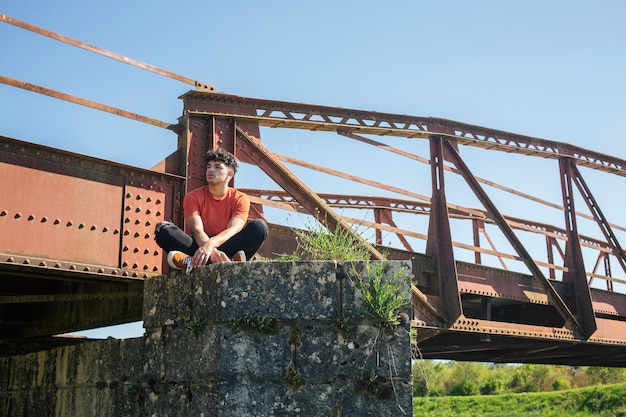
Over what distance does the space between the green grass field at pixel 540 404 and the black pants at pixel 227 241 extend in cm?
2275

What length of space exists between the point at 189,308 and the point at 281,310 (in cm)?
80

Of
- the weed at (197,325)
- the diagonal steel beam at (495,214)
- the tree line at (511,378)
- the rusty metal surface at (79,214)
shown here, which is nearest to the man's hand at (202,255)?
the weed at (197,325)

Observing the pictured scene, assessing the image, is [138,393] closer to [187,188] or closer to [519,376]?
[187,188]

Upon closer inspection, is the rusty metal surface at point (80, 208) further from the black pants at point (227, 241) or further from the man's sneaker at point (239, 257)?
the man's sneaker at point (239, 257)

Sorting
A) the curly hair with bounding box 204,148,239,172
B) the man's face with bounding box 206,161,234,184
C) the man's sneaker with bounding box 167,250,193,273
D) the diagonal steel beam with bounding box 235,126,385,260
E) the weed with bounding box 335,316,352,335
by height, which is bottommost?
the weed with bounding box 335,316,352,335

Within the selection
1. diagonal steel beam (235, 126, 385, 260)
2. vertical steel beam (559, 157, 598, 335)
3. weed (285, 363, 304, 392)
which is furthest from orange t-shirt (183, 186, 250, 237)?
vertical steel beam (559, 157, 598, 335)

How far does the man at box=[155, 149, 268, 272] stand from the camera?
616 centimetres

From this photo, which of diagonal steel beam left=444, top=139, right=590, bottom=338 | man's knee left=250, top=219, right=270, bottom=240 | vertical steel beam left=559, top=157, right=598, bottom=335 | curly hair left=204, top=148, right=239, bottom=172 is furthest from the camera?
vertical steel beam left=559, top=157, right=598, bottom=335

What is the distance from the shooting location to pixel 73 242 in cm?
717

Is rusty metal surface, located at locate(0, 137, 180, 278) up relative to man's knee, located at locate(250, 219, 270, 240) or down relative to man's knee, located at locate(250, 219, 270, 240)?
up

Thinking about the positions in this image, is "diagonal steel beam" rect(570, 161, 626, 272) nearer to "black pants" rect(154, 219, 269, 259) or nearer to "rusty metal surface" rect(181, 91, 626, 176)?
"rusty metal surface" rect(181, 91, 626, 176)

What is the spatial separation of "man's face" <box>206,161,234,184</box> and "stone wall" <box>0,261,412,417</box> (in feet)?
3.57

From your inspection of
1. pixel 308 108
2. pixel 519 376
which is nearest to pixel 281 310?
pixel 308 108

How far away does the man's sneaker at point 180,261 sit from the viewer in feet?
19.3
